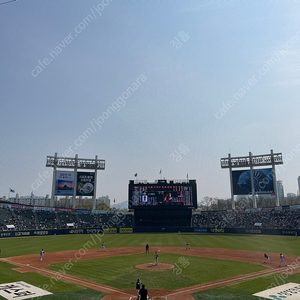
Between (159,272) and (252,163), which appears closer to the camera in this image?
(159,272)

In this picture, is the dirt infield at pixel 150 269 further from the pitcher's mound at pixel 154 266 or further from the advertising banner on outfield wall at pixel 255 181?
the advertising banner on outfield wall at pixel 255 181

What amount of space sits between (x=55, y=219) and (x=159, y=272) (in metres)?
59.9

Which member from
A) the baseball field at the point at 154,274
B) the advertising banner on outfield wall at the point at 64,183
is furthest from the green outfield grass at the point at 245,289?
the advertising banner on outfield wall at the point at 64,183

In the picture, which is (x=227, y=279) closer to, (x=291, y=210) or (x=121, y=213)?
(x=291, y=210)

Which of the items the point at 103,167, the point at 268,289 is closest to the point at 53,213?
the point at 103,167

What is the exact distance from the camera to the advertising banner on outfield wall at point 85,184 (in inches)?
3285

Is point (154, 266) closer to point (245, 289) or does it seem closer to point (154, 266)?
point (154, 266)

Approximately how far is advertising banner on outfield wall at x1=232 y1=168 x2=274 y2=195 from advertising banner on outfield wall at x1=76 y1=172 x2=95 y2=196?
46450mm

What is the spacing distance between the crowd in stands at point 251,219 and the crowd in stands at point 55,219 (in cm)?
2526

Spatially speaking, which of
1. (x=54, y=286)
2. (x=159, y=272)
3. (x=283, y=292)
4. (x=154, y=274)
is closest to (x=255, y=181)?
(x=159, y=272)

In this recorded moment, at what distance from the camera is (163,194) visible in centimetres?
7581

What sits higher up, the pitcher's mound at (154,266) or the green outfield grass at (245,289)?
the green outfield grass at (245,289)

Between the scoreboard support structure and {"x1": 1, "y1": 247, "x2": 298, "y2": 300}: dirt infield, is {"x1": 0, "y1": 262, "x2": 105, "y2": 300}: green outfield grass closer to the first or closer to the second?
{"x1": 1, "y1": 247, "x2": 298, "y2": 300}: dirt infield

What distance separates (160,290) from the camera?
751 inches
